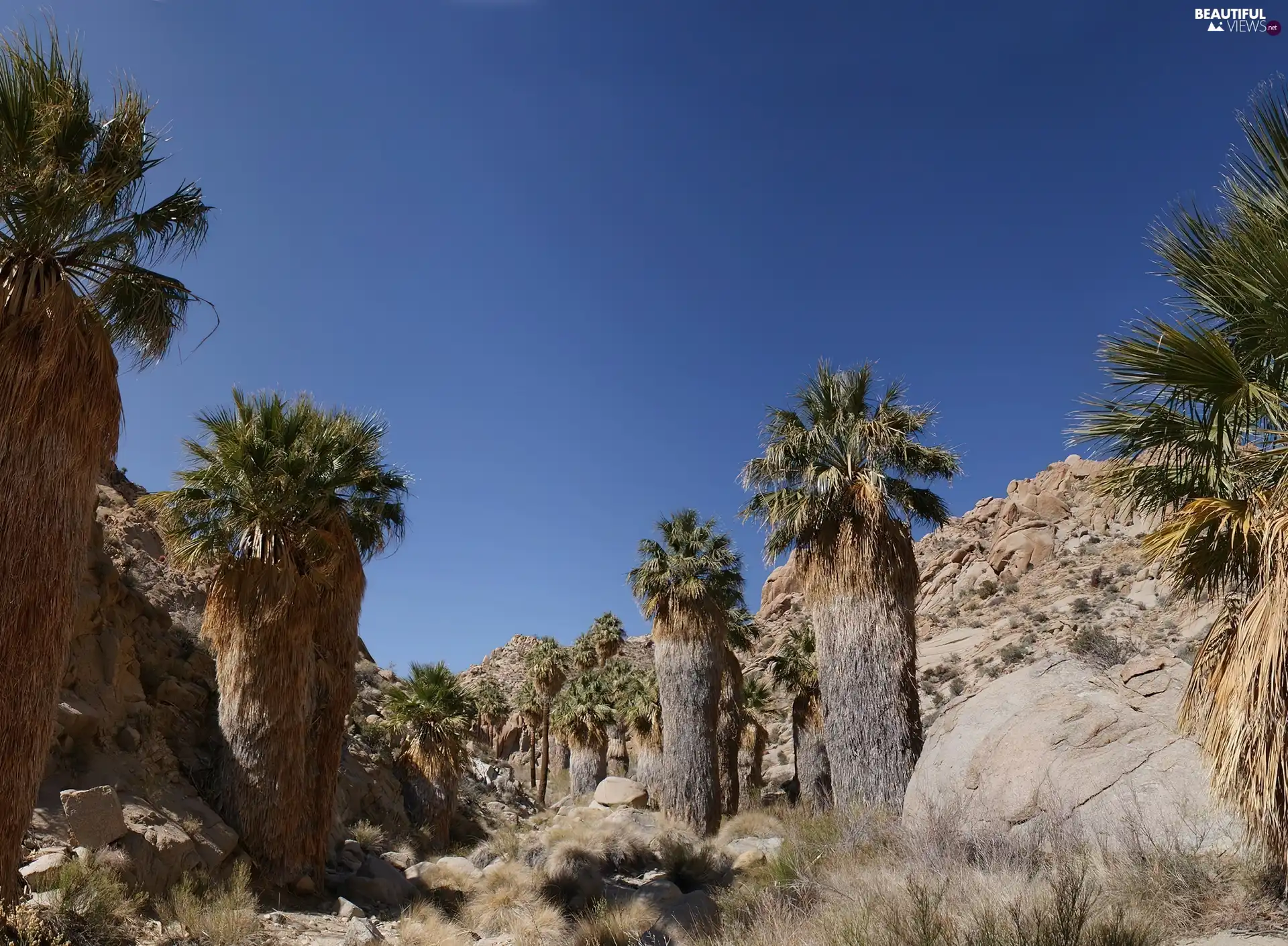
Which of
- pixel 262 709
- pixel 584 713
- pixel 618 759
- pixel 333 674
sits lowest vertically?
pixel 618 759

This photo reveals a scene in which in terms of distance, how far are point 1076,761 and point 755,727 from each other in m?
26.9

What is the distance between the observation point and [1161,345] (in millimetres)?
6820

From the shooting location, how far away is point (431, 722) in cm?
2383

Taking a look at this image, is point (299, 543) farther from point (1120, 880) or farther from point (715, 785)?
point (715, 785)

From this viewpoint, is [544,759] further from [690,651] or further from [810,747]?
[690,651]

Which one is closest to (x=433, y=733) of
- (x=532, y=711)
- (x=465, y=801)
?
(x=465, y=801)

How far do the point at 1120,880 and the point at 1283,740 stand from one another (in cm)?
273

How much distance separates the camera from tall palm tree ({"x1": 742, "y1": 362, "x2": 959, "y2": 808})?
604 inches

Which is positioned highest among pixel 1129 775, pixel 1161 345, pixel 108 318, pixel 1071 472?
pixel 1071 472

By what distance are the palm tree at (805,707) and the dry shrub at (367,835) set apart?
15410 mm

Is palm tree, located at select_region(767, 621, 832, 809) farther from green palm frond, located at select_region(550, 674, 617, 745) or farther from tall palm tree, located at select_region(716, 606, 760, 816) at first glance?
green palm frond, located at select_region(550, 674, 617, 745)

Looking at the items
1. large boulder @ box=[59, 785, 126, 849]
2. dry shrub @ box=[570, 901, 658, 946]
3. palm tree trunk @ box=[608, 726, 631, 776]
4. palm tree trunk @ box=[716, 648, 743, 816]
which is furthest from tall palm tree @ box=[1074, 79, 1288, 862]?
palm tree trunk @ box=[608, 726, 631, 776]

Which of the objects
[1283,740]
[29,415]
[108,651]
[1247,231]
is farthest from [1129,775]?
[108,651]

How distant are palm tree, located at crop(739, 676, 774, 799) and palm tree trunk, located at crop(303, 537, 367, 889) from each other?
68.9 ft
